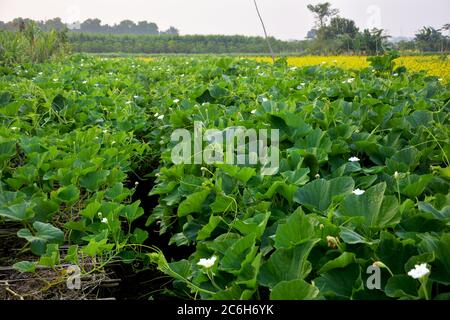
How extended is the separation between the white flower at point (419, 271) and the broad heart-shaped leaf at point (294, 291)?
0.71ft

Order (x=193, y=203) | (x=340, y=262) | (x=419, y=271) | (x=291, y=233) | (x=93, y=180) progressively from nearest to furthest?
1. (x=419, y=271)
2. (x=340, y=262)
3. (x=291, y=233)
4. (x=193, y=203)
5. (x=93, y=180)

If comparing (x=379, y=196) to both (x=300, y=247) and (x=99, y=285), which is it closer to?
(x=300, y=247)

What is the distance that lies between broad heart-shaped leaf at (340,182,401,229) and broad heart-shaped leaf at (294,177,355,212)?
0.59 feet

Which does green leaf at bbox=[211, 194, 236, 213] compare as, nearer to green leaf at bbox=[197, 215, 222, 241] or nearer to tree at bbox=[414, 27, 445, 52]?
green leaf at bbox=[197, 215, 222, 241]

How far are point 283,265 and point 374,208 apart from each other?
0.34 metres

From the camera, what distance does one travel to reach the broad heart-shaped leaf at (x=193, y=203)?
1811mm

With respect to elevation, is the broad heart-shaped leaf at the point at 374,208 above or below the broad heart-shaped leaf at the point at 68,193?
above

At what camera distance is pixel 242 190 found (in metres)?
1.95

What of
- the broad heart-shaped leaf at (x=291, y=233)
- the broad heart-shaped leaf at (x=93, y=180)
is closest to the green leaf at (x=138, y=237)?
the broad heart-shaped leaf at (x=93, y=180)

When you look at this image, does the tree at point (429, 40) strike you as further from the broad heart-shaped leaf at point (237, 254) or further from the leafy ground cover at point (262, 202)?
the broad heart-shaped leaf at point (237, 254)

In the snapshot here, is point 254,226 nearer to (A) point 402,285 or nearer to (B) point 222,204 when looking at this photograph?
(B) point 222,204

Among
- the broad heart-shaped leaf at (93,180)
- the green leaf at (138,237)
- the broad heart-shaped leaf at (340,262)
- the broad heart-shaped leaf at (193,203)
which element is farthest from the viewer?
the broad heart-shaped leaf at (93,180)

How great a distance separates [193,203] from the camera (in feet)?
6.04

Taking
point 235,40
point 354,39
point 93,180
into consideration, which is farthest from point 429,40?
point 235,40
